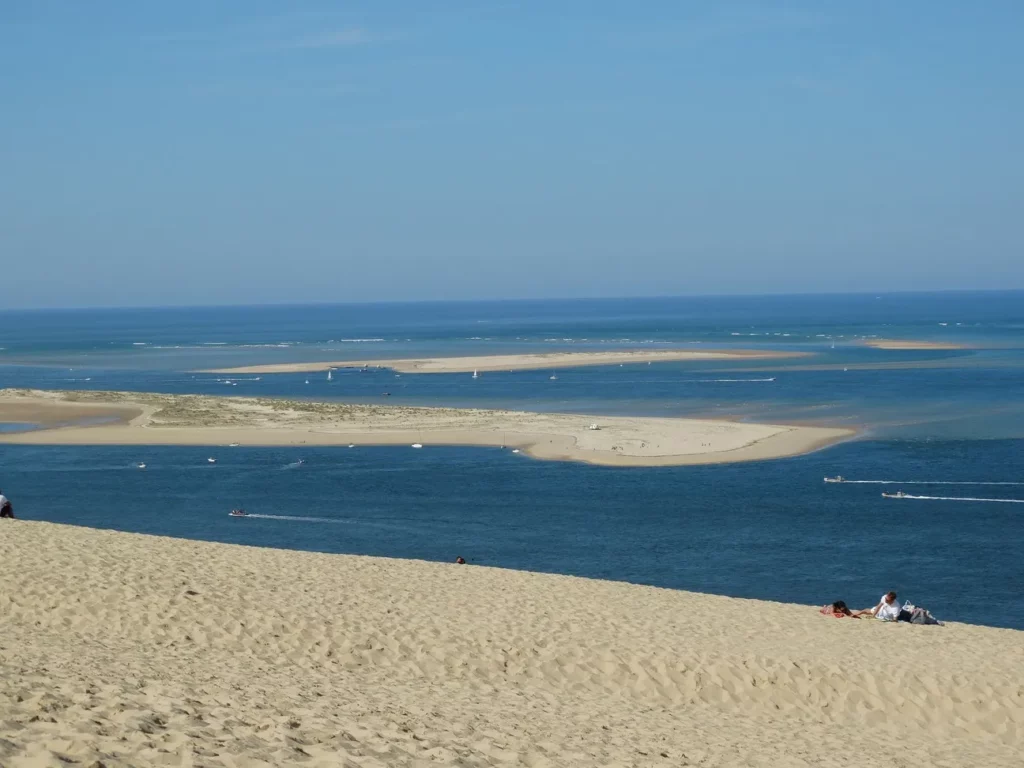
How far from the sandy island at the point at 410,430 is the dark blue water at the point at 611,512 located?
8.16 ft

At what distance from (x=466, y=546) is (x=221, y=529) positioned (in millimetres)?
7588

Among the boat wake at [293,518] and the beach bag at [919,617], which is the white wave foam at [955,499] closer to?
the boat wake at [293,518]

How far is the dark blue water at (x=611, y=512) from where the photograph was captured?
27.8 m

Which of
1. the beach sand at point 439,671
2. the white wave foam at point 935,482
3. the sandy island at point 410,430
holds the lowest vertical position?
the white wave foam at point 935,482

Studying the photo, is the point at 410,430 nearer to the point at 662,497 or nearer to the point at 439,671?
the point at 662,497

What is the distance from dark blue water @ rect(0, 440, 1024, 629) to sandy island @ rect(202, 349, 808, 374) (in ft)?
146

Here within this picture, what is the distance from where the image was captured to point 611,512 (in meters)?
35.9

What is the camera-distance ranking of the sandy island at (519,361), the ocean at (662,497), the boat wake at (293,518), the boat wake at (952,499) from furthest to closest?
1. the sandy island at (519,361)
2. the boat wake at (952,499)
3. the boat wake at (293,518)
4. the ocean at (662,497)

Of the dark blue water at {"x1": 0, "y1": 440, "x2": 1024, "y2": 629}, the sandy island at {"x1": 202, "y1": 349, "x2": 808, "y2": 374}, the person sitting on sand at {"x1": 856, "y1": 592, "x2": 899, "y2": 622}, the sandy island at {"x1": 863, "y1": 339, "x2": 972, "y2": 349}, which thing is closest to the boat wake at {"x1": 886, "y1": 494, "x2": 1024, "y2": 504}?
the dark blue water at {"x1": 0, "y1": 440, "x2": 1024, "y2": 629}

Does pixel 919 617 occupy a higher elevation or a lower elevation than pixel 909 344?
lower

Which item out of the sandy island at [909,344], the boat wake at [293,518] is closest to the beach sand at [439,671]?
the boat wake at [293,518]

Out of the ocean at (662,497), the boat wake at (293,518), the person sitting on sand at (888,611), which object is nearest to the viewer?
the person sitting on sand at (888,611)

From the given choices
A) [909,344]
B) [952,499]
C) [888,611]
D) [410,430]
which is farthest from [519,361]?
[888,611]

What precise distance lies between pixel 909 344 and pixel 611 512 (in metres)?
90.2
